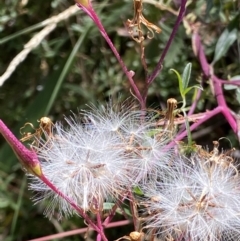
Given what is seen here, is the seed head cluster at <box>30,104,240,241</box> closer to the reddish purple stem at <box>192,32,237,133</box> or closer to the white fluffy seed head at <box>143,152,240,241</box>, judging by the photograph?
the white fluffy seed head at <box>143,152,240,241</box>

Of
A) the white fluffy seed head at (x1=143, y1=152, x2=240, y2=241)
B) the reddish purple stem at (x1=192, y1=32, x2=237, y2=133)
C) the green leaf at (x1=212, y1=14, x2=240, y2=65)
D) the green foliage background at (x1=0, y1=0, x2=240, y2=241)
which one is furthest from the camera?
the green foliage background at (x1=0, y1=0, x2=240, y2=241)

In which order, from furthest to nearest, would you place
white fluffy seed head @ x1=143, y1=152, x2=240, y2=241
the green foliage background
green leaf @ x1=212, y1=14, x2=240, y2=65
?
the green foliage background < green leaf @ x1=212, y1=14, x2=240, y2=65 < white fluffy seed head @ x1=143, y1=152, x2=240, y2=241

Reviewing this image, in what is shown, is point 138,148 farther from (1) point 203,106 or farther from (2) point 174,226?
(1) point 203,106

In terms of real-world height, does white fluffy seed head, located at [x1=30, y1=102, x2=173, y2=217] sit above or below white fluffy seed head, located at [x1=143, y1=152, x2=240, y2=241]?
above

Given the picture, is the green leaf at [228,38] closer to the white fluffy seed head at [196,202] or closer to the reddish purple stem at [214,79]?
the reddish purple stem at [214,79]

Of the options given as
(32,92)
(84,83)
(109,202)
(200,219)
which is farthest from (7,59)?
(200,219)

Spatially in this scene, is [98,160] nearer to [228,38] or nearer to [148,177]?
[148,177]

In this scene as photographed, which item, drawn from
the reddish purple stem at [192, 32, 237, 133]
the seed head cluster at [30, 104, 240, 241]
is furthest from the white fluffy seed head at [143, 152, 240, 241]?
the reddish purple stem at [192, 32, 237, 133]

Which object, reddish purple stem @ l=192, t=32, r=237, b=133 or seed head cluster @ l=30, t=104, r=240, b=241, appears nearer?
seed head cluster @ l=30, t=104, r=240, b=241
